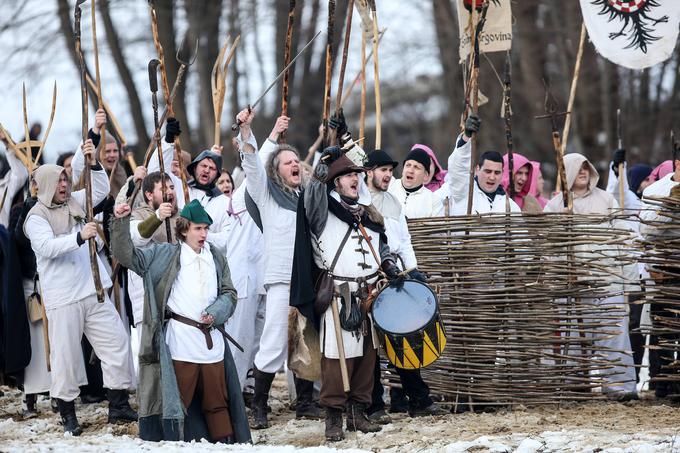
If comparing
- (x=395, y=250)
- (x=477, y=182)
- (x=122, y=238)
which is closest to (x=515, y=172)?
(x=477, y=182)

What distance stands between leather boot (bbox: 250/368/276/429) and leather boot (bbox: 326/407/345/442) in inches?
33.4

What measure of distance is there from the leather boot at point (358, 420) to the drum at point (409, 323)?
42 cm

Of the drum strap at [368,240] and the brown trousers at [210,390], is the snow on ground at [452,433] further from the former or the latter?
the drum strap at [368,240]

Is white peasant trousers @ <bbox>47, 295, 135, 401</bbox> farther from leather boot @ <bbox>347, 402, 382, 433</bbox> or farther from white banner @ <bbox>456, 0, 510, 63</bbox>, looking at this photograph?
white banner @ <bbox>456, 0, 510, 63</bbox>

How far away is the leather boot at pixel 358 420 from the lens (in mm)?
7543

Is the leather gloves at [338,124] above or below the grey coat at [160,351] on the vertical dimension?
above

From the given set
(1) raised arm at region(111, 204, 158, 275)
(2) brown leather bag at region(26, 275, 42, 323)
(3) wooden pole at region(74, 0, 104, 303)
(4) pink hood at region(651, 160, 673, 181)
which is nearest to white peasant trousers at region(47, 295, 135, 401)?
(3) wooden pole at region(74, 0, 104, 303)

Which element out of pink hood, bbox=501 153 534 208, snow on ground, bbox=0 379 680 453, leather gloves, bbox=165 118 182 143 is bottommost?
snow on ground, bbox=0 379 680 453

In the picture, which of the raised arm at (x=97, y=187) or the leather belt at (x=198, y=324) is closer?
the leather belt at (x=198, y=324)

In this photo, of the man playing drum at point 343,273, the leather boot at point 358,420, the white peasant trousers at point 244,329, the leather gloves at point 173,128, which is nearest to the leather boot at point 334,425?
the man playing drum at point 343,273

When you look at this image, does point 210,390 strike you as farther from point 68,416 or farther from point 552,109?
point 552,109

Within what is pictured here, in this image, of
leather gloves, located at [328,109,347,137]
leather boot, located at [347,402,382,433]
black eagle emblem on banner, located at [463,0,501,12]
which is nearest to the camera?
leather boot, located at [347,402,382,433]

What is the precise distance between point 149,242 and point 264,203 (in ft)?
2.83

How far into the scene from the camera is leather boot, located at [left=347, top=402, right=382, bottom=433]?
7.54 meters
